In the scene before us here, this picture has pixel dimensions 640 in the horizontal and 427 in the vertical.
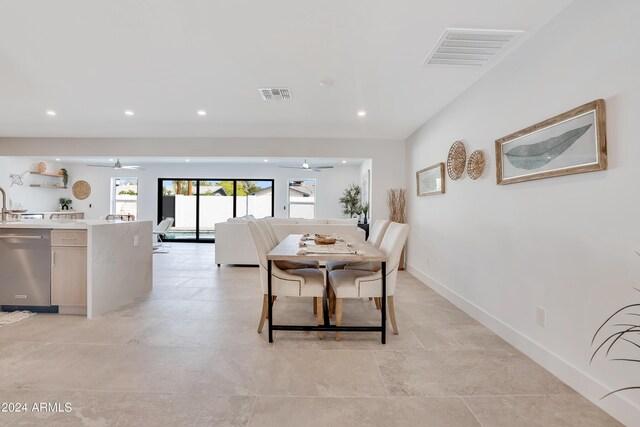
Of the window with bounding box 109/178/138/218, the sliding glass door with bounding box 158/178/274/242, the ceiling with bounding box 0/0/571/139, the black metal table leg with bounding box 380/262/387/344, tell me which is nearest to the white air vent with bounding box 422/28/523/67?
the ceiling with bounding box 0/0/571/139

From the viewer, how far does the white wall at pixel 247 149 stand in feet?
18.2

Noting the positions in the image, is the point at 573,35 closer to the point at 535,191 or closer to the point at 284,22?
the point at 535,191

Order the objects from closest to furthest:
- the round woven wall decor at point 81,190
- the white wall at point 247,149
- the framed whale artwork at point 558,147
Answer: the framed whale artwork at point 558,147
the white wall at point 247,149
the round woven wall decor at point 81,190

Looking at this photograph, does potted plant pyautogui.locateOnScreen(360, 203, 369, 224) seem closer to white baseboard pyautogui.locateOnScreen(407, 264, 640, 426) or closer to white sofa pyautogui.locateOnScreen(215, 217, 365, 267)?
white sofa pyautogui.locateOnScreen(215, 217, 365, 267)

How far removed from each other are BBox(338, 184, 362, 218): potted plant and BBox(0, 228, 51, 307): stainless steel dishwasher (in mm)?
6476

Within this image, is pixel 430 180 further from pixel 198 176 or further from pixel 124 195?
pixel 124 195

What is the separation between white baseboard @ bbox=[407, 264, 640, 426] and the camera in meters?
1.59

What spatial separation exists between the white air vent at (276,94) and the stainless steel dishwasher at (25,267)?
2604 millimetres

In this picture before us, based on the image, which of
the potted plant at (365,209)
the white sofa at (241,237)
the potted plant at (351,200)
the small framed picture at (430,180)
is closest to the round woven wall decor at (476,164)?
the small framed picture at (430,180)

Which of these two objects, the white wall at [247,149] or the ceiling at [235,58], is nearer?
the ceiling at [235,58]

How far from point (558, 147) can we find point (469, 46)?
1.05 m

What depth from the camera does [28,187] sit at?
7859 millimetres

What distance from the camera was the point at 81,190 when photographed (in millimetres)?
9023

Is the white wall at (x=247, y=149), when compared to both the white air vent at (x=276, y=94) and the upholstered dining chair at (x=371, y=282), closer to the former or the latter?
the white air vent at (x=276, y=94)
